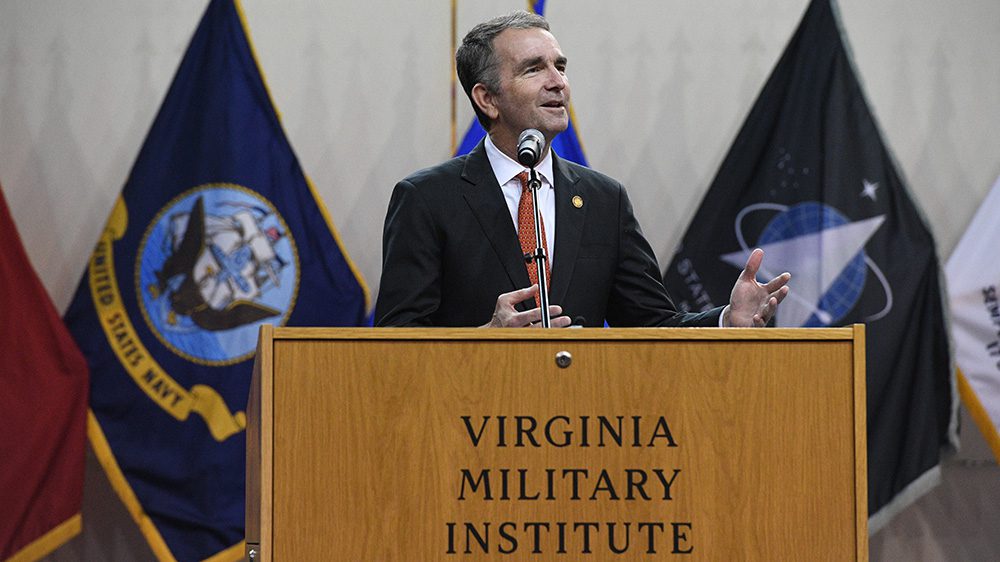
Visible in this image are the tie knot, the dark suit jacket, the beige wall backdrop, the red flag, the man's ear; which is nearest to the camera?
the dark suit jacket

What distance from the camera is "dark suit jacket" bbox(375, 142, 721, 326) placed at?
2.73 metres

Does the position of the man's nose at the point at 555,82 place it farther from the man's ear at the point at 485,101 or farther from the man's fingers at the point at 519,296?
the man's fingers at the point at 519,296

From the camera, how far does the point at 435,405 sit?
1908 mm

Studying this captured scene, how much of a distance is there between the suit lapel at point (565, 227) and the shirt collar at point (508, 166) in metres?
0.02

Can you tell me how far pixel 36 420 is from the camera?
440cm

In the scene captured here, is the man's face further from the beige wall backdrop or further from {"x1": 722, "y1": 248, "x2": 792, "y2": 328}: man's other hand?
the beige wall backdrop

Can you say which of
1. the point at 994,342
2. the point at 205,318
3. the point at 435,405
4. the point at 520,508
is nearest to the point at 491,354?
the point at 435,405

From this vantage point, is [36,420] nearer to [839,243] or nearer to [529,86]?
[529,86]

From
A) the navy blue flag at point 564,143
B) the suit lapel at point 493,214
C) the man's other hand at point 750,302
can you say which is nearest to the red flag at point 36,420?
the navy blue flag at point 564,143

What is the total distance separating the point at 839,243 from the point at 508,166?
6.91ft

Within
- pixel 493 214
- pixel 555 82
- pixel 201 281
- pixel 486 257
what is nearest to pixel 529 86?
pixel 555 82

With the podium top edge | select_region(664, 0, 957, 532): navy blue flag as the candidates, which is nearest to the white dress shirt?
the podium top edge

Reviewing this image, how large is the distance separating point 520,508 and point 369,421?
0.87ft

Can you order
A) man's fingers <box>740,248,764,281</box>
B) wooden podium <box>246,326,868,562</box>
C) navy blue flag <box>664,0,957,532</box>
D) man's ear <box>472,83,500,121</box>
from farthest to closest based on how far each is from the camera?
navy blue flag <box>664,0,957,532</box> < man's ear <box>472,83,500,121</box> < man's fingers <box>740,248,764,281</box> < wooden podium <box>246,326,868,562</box>
